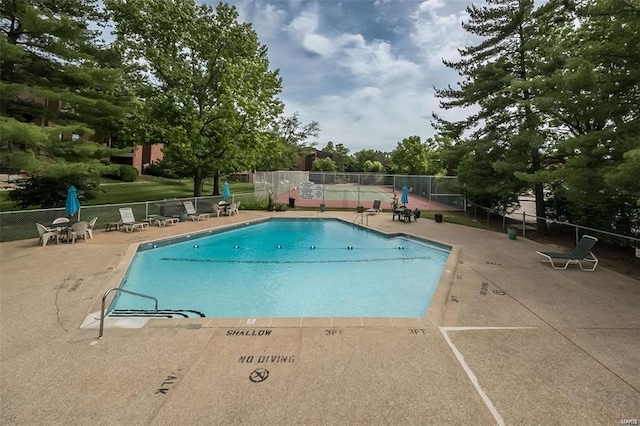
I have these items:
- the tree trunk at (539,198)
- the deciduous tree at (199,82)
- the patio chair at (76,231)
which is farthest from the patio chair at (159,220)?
the tree trunk at (539,198)

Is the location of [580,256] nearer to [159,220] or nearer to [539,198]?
[539,198]

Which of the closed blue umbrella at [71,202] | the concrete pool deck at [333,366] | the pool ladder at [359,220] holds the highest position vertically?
the closed blue umbrella at [71,202]

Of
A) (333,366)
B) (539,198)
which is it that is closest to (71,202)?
(333,366)

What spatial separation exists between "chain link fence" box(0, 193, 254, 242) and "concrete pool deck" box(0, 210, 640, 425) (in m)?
5.43

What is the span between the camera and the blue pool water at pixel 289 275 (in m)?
6.99

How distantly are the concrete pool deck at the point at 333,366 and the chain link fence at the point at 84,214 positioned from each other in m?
5.43

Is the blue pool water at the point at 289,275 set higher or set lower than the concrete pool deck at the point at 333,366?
lower

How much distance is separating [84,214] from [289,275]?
905 cm

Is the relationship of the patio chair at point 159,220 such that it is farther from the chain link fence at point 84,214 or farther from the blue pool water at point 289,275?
the blue pool water at point 289,275

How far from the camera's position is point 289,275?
30.5 feet

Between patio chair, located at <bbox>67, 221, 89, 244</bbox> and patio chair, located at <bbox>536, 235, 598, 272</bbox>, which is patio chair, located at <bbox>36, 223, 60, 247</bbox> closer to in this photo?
patio chair, located at <bbox>67, 221, 89, 244</bbox>

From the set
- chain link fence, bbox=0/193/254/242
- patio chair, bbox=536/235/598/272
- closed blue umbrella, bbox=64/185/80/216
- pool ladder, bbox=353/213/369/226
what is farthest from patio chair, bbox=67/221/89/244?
patio chair, bbox=536/235/598/272

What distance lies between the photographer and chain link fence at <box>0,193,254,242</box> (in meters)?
10.1

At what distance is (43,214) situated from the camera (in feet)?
35.2
